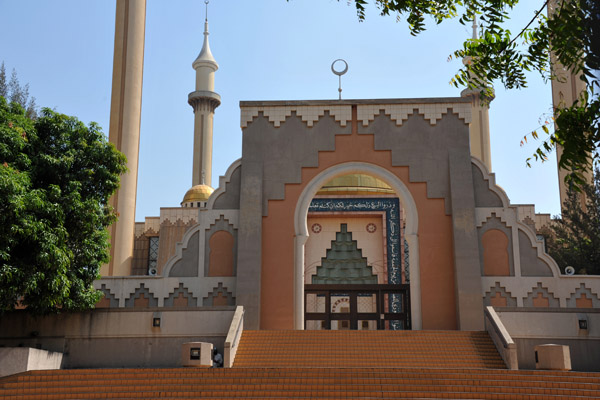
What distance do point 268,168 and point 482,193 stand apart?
19.7ft

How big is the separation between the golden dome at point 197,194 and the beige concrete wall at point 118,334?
681 inches

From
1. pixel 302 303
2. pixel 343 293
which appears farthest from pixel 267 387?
pixel 343 293

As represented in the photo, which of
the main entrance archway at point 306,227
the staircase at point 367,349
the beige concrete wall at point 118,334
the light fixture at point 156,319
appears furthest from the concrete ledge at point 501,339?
the light fixture at point 156,319

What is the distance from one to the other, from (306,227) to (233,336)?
468 centimetres

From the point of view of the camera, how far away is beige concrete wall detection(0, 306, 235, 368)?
1612 cm

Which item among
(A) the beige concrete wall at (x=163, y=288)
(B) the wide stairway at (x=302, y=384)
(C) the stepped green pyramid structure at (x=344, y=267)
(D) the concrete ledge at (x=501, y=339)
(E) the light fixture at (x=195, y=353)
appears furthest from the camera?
(C) the stepped green pyramid structure at (x=344, y=267)

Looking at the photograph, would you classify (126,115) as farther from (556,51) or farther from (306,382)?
(556,51)

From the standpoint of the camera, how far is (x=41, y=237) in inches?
557

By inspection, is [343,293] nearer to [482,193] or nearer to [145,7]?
[482,193]

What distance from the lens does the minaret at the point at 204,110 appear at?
3969 cm

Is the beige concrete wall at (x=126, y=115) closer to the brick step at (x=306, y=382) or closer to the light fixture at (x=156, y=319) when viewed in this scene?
the light fixture at (x=156, y=319)

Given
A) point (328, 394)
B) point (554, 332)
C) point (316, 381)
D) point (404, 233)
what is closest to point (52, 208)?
point (316, 381)

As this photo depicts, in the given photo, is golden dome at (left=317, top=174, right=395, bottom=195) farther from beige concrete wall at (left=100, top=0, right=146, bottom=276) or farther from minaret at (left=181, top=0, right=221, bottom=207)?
minaret at (left=181, top=0, right=221, bottom=207)

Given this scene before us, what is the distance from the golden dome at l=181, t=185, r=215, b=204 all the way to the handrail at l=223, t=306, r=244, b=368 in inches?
682
